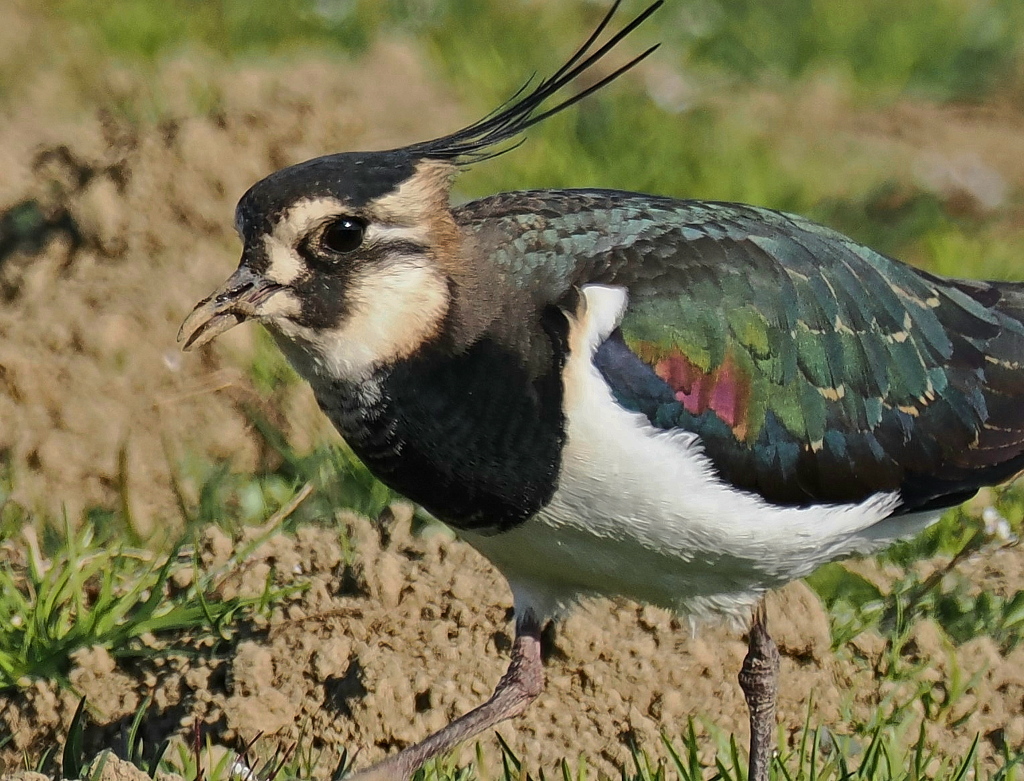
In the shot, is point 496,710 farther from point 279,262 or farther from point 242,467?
point 242,467

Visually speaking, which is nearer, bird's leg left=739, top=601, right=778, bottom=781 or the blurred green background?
bird's leg left=739, top=601, right=778, bottom=781

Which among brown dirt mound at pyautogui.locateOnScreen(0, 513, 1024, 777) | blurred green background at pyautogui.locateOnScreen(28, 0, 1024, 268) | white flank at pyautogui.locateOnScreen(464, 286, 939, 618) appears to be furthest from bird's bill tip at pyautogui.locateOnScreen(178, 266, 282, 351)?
blurred green background at pyautogui.locateOnScreen(28, 0, 1024, 268)

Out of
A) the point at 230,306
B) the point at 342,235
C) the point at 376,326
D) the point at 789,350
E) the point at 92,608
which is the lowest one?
the point at 92,608

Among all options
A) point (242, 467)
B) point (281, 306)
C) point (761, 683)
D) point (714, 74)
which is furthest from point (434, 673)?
point (714, 74)

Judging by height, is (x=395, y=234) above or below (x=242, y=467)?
above

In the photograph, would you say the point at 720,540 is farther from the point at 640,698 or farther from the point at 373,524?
the point at 373,524

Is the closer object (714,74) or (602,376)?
(602,376)

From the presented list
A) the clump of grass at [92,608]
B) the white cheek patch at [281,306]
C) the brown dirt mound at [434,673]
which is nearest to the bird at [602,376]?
the white cheek patch at [281,306]

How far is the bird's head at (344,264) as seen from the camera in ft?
13.2

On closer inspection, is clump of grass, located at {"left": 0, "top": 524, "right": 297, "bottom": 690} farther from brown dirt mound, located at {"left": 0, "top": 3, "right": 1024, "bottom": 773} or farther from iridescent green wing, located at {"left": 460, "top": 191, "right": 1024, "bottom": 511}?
iridescent green wing, located at {"left": 460, "top": 191, "right": 1024, "bottom": 511}

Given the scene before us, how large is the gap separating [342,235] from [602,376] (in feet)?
2.30

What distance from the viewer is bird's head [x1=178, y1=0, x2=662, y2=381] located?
4027mm

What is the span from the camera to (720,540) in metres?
4.19

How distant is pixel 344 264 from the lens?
13.4 feet
